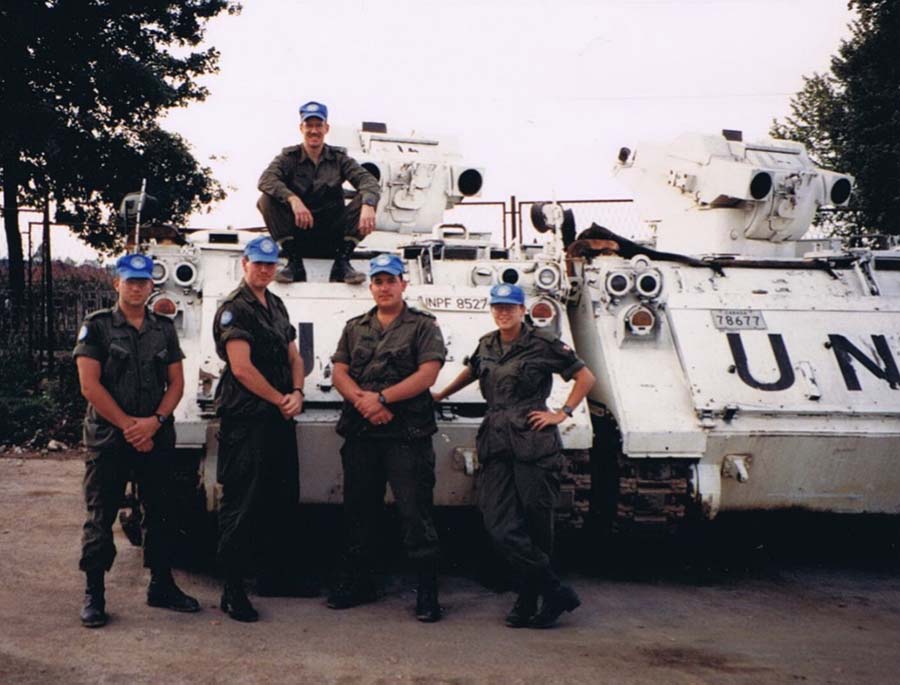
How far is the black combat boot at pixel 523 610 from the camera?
236 inches

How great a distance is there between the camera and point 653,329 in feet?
23.6

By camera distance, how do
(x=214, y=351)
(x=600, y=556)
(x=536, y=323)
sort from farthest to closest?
(x=600, y=556) → (x=536, y=323) → (x=214, y=351)

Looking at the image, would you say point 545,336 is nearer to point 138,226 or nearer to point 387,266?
point 387,266

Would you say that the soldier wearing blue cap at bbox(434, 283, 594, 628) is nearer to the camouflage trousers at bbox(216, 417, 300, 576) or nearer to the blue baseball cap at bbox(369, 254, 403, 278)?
the blue baseball cap at bbox(369, 254, 403, 278)

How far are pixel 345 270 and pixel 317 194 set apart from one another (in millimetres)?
529

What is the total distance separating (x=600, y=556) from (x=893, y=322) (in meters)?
2.54

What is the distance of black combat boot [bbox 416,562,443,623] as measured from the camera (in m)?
6.08

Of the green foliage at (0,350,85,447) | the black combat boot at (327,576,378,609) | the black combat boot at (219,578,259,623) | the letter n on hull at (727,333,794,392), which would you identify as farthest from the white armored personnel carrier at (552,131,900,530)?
the green foliage at (0,350,85,447)

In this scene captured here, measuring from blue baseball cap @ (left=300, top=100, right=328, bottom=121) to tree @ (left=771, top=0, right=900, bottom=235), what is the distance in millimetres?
13783

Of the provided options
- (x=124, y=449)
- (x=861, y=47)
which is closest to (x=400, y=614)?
(x=124, y=449)

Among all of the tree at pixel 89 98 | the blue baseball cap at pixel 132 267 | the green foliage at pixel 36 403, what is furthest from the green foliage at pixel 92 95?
the blue baseball cap at pixel 132 267

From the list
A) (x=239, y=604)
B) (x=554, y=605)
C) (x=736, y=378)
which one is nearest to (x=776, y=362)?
(x=736, y=378)

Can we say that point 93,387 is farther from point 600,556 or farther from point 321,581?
point 600,556

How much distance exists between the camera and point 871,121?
19.5m
